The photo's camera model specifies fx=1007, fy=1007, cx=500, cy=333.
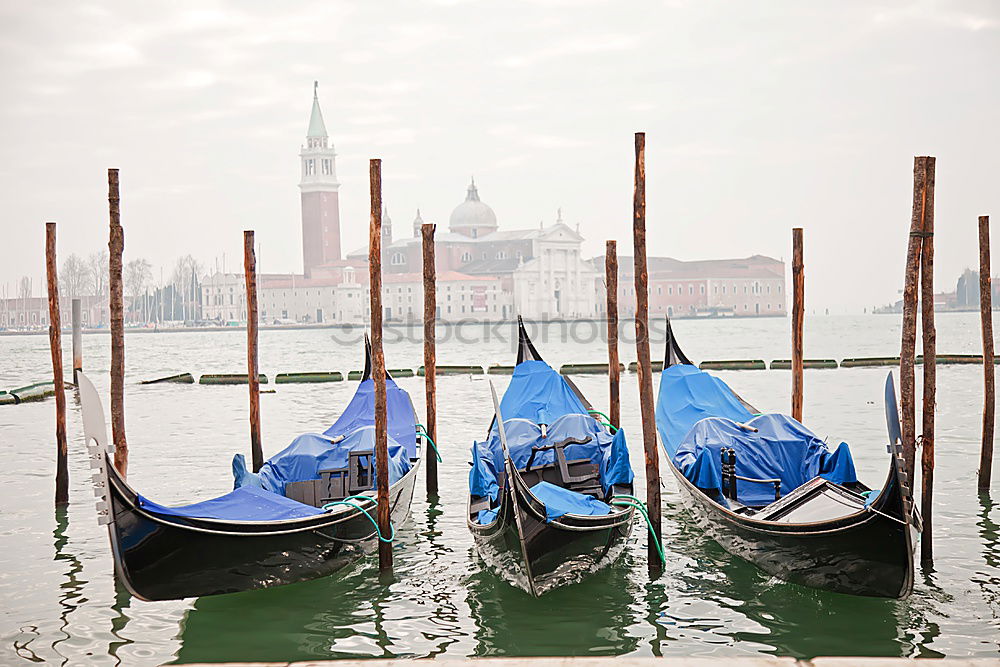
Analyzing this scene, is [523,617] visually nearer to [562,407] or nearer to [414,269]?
[562,407]

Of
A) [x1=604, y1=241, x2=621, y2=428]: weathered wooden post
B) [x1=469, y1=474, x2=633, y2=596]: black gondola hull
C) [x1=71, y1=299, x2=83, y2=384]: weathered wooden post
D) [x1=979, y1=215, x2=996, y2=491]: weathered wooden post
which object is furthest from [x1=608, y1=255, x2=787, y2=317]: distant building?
[x1=469, y1=474, x2=633, y2=596]: black gondola hull

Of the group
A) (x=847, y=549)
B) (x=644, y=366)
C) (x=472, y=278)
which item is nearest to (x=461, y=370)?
(x=644, y=366)

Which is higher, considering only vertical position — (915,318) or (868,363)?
(915,318)

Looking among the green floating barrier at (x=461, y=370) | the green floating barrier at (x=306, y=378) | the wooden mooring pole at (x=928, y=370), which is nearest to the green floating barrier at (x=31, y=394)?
the green floating barrier at (x=306, y=378)

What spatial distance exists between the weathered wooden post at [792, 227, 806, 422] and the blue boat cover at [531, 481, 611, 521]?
1916mm

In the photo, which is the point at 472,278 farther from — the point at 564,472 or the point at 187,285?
the point at 564,472

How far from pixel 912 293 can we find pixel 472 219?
5861 centimetres

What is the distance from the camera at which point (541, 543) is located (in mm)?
3232

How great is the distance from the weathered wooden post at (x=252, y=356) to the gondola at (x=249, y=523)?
1.25 metres

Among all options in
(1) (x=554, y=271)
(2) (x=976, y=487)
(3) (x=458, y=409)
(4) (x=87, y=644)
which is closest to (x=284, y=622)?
(4) (x=87, y=644)

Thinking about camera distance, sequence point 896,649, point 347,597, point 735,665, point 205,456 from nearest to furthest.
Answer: point 735,665
point 896,649
point 347,597
point 205,456

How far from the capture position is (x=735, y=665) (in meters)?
2.16

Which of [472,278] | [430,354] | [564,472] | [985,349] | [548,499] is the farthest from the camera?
[472,278]

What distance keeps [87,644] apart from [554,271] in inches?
2120
